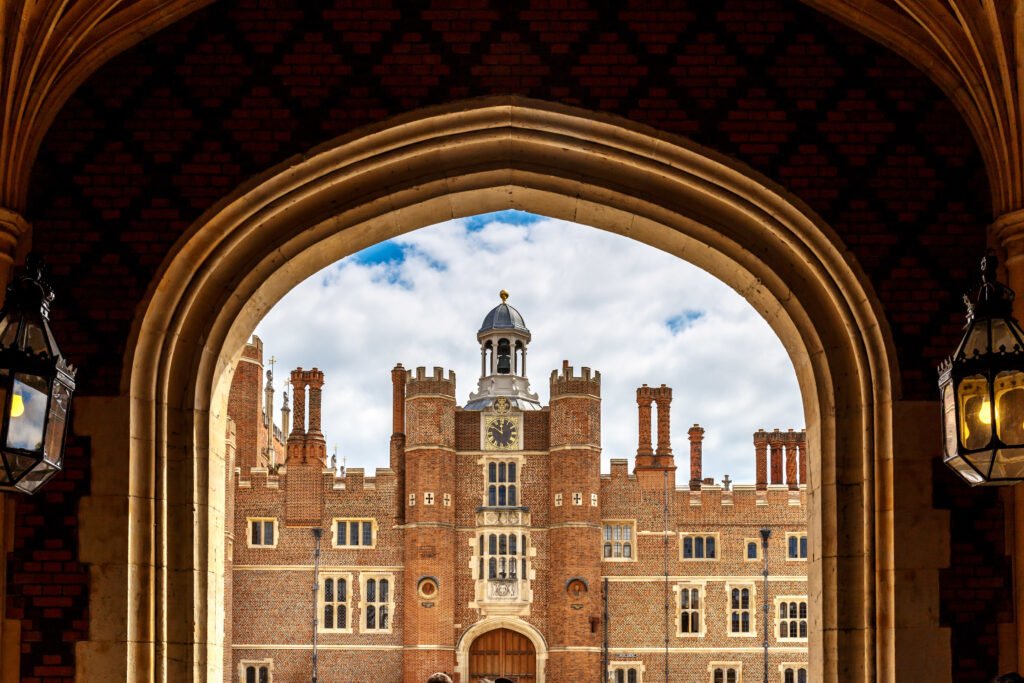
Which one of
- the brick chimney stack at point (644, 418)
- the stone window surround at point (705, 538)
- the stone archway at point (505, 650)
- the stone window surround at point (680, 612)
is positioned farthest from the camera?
the brick chimney stack at point (644, 418)

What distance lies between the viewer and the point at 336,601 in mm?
30578

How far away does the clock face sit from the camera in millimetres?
32312

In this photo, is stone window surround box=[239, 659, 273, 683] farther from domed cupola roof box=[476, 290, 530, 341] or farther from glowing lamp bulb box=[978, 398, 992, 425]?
glowing lamp bulb box=[978, 398, 992, 425]

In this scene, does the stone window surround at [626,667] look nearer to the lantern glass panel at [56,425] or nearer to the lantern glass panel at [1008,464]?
the lantern glass panel at [1008,464]

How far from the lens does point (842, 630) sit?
210 inches

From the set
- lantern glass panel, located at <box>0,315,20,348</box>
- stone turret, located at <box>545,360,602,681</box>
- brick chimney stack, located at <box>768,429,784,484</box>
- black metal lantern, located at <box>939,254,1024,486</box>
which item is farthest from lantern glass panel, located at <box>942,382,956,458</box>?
brick chimney stack, located at <box>768,429,784,484</box>

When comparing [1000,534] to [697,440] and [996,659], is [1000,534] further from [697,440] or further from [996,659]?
[697,440]

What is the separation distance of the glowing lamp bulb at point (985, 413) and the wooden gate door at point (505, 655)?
2842 centimetres

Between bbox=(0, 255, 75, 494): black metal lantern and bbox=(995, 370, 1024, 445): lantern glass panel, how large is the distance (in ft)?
9.10

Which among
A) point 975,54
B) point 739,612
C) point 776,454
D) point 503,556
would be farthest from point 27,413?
point 776,454

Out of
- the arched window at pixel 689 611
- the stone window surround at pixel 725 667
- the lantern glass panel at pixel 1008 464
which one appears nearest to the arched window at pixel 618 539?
the arched window at pixel 689 611

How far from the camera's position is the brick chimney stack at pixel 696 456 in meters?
33.8

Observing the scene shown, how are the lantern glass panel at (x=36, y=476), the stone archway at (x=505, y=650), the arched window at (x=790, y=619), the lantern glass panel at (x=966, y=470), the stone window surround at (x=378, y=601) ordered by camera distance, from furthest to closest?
the arched window at (x=790, y=619), the stone archway at (x=505, y=650), the stone window surround at (x=378, y=601), the lantern glass panel at (x=966, y=470), the lantern glass panel at (x=36, y=476)

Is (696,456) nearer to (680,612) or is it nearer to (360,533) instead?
(680,612)
